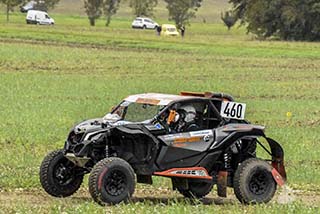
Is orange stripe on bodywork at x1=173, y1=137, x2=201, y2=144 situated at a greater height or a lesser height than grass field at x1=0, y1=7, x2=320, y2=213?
greater

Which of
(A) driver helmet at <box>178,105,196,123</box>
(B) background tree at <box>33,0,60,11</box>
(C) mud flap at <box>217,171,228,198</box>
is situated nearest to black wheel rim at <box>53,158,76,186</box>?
(A) driver helmet at <box>178,105,196,123</box>

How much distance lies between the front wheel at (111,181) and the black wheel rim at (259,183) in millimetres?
2209

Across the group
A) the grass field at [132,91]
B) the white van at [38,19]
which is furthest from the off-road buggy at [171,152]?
the white van at [38,19]

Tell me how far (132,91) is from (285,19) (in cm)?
6142

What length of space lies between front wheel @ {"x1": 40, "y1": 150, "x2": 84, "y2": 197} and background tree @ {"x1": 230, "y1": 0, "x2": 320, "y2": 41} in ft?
268

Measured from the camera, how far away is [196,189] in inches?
594

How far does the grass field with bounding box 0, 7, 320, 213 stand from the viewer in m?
14.6

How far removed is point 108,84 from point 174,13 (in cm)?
9884

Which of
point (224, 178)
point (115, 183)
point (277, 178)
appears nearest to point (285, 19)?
point (277, 178)

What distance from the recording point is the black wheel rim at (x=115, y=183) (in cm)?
1334

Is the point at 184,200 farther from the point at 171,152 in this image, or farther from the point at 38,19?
the point at 38,19

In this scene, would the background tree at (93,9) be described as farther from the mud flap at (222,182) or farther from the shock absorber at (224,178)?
the mud flap at (222,182)

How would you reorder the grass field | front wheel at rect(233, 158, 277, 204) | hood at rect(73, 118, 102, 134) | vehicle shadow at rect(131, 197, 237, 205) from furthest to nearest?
the grass field < front wheel at rect(233, 158, 277, 204) < vehicle shadow at rect(131, 197, 237, 205) < hood at rect(73, 118, 102, 134)

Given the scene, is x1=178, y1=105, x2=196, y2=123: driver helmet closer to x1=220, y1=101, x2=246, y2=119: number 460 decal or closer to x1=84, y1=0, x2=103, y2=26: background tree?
x1=220, y1=101, x2=246, y2=119: number 460 decal
